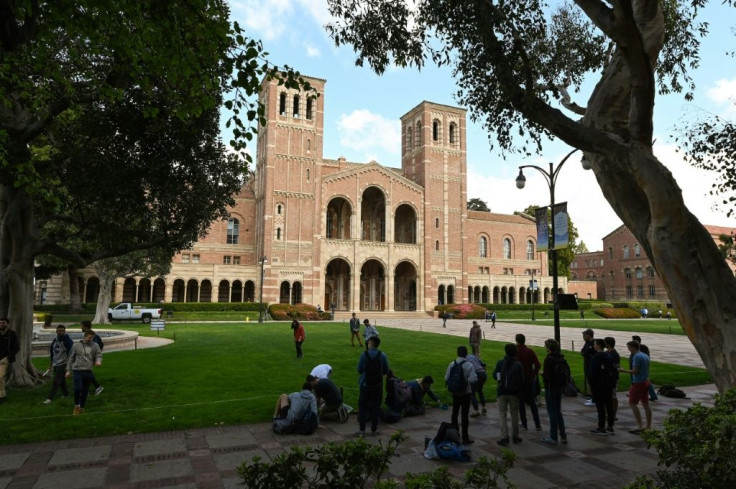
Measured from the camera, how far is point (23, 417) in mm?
8539

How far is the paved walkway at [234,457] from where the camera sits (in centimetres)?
580

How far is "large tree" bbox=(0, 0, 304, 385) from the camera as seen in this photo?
7.11 meters

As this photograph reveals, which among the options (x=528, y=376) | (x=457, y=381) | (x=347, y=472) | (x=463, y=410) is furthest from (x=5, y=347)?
(x=528, y=376)

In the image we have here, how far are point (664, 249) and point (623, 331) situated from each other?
30061 mm

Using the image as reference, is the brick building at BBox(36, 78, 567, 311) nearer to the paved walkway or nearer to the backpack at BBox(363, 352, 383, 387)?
the paved walkway

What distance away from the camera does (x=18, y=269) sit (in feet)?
37.0

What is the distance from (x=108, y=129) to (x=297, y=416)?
29.3 ft

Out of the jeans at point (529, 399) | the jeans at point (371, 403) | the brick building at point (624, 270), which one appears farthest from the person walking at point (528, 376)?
the brick building at point (624, 270)

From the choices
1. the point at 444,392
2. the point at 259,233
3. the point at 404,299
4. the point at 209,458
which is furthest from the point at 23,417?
the point at 404,299

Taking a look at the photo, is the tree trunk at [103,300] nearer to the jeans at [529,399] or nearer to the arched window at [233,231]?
the arched window at [233,231]

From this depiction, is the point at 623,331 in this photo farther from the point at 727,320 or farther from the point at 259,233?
the point at 259,233

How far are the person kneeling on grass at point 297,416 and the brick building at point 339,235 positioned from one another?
34262mm

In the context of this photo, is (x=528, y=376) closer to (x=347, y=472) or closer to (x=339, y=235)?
(x=347, y=472)

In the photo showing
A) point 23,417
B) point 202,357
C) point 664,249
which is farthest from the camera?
point 202,357
